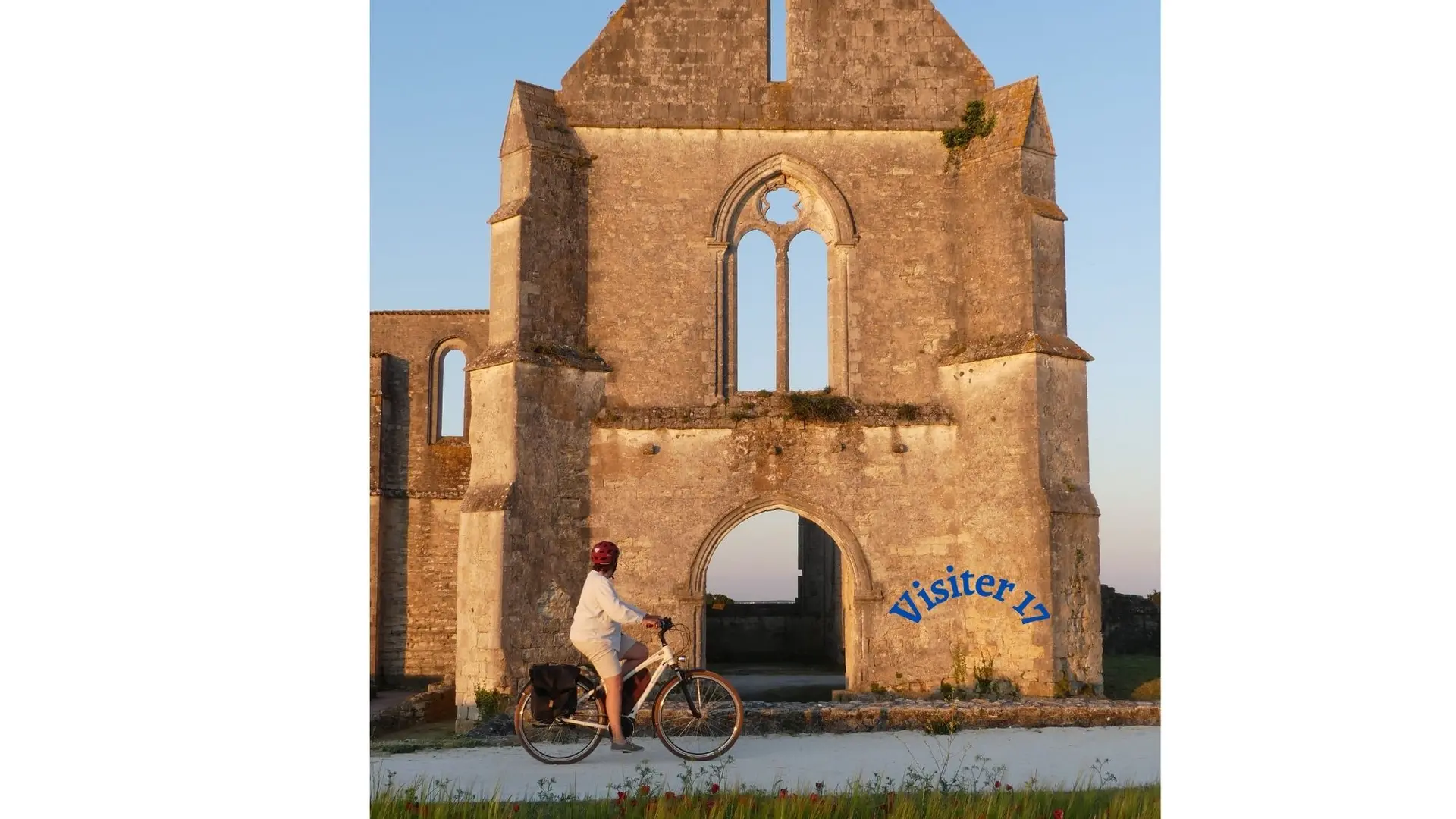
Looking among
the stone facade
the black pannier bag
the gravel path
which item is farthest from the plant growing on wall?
the stone facade

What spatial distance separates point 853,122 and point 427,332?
416 inches

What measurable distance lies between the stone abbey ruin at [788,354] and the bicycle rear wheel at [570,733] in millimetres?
5936

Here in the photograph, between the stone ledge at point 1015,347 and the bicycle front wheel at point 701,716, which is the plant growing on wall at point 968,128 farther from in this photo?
the bicycle front wheel at point 701,716

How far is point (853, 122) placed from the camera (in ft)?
57.8

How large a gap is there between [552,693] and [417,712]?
25.9 ft

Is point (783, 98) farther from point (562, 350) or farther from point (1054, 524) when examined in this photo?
point (1054, 524)

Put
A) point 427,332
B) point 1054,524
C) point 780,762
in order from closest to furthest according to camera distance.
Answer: point 780,762
point 1054,524
point 427,332

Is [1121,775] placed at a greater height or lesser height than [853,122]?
lesser

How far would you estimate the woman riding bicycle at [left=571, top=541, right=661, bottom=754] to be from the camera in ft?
30.5

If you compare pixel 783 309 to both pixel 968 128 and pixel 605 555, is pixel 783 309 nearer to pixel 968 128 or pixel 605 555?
pixel 968 128

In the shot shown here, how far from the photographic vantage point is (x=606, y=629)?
938 centimetres

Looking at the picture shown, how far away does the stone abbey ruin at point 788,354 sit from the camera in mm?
16172

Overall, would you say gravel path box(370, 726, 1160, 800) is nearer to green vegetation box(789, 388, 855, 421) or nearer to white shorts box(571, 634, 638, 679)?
white shorts box(571, 634, 638, 679)
